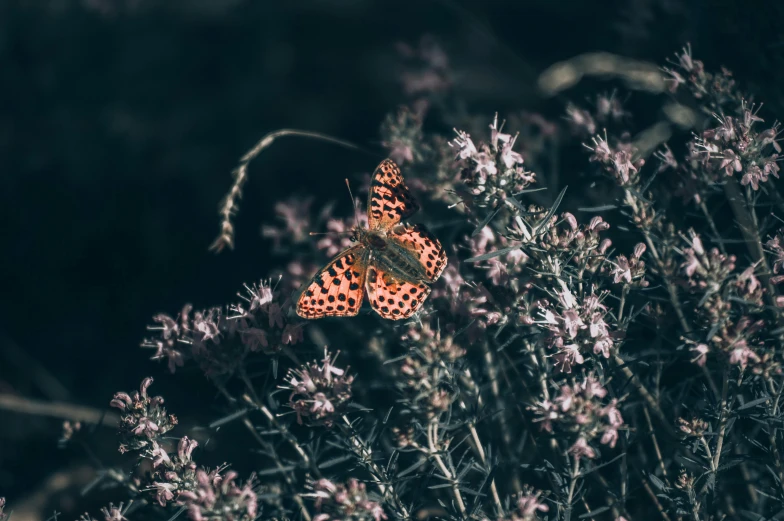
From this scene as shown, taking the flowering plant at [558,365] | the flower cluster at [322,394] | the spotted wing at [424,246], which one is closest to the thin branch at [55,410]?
the flowering plant at [558,365]

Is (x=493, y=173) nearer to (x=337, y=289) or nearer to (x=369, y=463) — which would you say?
(x=337, y=289)

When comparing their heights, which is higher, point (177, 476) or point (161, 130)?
point (161, 130)

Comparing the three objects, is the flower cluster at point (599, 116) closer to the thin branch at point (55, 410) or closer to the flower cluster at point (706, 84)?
the flower cluster at point (706, 84)

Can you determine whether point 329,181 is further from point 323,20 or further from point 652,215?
point 652,215

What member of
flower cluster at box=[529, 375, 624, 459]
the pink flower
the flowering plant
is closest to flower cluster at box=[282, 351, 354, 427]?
the flowering plant

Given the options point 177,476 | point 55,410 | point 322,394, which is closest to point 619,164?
point 322,394
